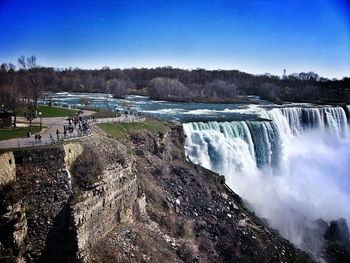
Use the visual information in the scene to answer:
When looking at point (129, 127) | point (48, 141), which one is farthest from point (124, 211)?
point (129, 127)

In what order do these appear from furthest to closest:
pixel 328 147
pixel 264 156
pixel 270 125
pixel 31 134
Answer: pixel 328 147 → pixel 270 125 → pixel 264 156 → pixel 31 134

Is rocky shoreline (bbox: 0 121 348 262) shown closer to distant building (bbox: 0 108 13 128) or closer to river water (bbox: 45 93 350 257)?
river water (bbox: 45 93 350 257)

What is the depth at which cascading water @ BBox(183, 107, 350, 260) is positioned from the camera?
31.5 m

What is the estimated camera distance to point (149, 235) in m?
21.3

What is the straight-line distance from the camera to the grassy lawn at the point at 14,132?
22.6 meters

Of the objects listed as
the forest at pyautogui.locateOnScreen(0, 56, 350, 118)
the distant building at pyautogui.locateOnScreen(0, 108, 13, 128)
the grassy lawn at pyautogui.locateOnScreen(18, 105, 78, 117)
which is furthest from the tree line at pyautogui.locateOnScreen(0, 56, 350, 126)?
the distant building at pyautogui.locateOnScreen(0, 108, 13, 128)

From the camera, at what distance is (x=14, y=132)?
24.0m

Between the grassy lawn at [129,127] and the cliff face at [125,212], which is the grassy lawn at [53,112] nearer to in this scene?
the grassy lawn at [129,127]

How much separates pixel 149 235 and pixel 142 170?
5690 millimetres

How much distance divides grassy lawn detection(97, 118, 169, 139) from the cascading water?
2753mm

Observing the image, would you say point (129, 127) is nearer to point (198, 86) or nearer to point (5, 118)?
point (5, 118)

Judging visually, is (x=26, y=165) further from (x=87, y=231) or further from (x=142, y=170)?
(x=142, y=170)

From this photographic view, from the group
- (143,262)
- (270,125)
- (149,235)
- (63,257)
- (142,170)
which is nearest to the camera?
(63,257)

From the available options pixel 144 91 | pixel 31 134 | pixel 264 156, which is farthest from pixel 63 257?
pixel 144 91
